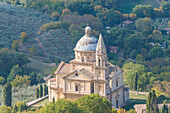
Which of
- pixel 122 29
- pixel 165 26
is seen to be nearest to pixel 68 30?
pixel 122 29

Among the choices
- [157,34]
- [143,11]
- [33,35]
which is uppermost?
[143,11]

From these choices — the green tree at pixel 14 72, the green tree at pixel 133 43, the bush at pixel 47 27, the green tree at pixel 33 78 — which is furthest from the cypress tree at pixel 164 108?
the bush at pixel 47 27

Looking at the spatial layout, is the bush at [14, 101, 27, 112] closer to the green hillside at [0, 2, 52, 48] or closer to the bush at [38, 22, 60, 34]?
the green hillside at [0, 2, 52, 48]

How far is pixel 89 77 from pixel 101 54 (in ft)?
16.2

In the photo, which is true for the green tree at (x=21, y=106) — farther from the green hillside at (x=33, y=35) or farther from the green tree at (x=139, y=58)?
the green tree at (x=139, y=58)

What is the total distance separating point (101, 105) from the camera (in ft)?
291

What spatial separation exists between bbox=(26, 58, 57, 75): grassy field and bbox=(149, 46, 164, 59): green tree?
90.2 ft

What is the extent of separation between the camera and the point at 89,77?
9800 centimetres

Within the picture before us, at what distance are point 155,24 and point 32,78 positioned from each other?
71.7 metres

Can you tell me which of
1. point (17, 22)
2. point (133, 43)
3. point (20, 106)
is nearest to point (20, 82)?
point (20, 106)

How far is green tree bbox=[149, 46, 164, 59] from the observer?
151m

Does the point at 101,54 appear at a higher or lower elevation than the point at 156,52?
higher

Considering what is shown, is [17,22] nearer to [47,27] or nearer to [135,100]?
[47,27]

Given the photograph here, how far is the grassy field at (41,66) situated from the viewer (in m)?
138
